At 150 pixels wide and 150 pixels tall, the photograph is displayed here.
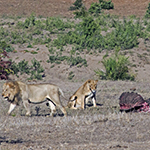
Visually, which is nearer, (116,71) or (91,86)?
(91,86)

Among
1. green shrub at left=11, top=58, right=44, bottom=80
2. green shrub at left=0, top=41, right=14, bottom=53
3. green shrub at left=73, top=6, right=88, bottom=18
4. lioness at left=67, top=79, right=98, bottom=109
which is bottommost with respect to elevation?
green shrub at left=11, top=58, right=44, bottom=80

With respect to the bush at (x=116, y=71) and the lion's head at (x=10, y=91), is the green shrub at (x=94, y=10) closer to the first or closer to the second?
the bush at (x=116, y=71)

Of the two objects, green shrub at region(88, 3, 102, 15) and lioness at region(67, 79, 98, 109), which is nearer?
lioness at region(67, 79, 98, 109)

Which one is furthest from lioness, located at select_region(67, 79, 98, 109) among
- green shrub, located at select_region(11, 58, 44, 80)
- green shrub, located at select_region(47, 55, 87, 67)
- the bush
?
green shrub, located at select_region(47, 55, 87, 67)

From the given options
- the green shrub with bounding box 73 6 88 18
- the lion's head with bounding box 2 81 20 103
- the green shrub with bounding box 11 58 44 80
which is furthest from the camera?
the green shrub with bounding box 73 6 88 18

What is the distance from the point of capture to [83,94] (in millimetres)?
10203

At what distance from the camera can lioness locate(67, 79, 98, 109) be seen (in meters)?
10.1

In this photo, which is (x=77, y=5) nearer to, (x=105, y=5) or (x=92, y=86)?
(x=105, y=5)

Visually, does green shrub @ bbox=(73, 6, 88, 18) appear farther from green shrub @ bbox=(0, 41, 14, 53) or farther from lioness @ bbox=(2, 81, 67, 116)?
lioness @ bbox=(2, 81, 67, 116)

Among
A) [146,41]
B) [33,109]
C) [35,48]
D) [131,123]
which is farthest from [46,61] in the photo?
[131,123]

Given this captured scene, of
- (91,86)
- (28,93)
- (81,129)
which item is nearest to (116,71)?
(91,86)

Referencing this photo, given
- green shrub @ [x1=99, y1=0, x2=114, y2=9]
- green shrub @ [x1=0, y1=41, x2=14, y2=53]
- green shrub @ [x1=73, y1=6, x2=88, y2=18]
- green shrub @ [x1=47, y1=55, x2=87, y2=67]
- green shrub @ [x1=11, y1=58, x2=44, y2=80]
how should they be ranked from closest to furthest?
green shrub @ [x1=11, y1=58, x2=44, y2=80], green shrub @ [x1=47, y1=55, x2=87, y2=67], green shrub @ [x1=0, y1=41, x2=14, y2=53], green shrub @ [x1=73, y1=6, x2=88, y2=18], green shrub @ [x1=99, y1=0, x2=114, y2=9]

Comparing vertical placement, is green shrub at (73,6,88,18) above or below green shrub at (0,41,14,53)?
above

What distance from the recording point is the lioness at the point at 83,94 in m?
10.1
